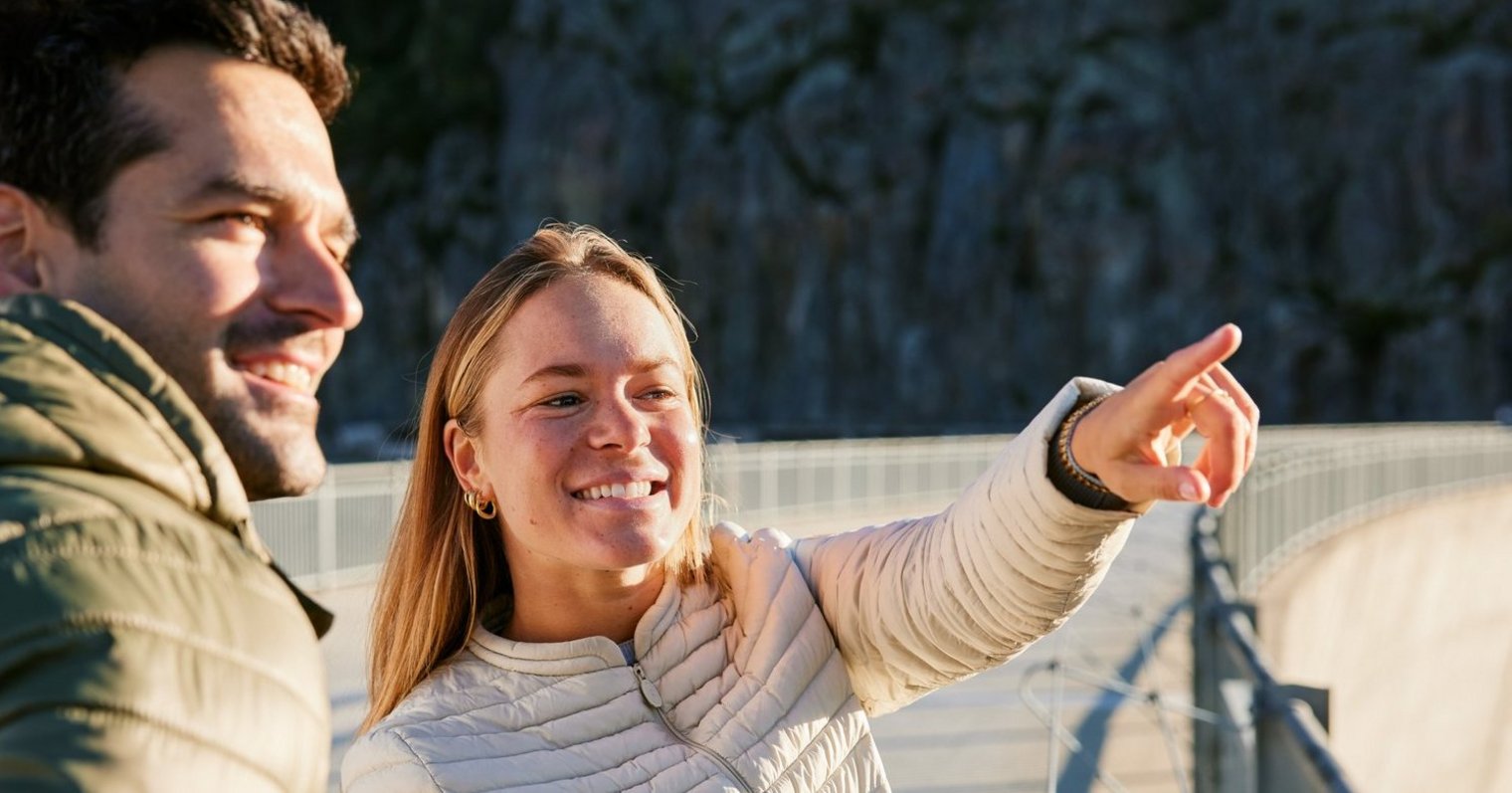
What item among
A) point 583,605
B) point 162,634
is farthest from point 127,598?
point 583,605

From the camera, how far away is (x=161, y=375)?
4.11 ft

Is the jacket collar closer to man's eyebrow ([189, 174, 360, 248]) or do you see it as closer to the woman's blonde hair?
the woman's blonde hair

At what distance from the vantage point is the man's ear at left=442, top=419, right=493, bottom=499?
261 centimetres

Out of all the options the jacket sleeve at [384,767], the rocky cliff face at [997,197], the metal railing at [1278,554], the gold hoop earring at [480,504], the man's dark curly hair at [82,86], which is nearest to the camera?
the man's dark curly hair at [82,86]

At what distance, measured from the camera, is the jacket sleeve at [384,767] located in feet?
6.91

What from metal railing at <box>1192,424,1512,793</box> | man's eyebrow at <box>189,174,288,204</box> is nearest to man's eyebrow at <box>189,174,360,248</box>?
man's eyebrow at <box>189,174,288,204</box>

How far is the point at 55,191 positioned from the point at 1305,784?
2.28m

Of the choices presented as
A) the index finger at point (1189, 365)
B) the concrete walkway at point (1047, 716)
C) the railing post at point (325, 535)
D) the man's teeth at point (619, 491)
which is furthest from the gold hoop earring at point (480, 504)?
the railing post at point (325, 535)

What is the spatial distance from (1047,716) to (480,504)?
13.3ft

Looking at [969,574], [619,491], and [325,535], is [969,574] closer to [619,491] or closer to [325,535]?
[619,491]

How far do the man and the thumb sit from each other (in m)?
1.06

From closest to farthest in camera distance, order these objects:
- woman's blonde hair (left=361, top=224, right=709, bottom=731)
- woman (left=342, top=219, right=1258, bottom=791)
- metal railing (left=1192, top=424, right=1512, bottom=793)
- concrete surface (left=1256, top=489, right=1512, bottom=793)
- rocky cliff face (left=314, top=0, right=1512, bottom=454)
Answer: woman (left=342, top=219, right=1258, bottom=791), woman's blonde hair (left=361, top=224, right=709, bottom=731), metal railing (left=1192, top=424, right=1512, bottom=793), concrete surface (left=1256, top=489, right=1512, bottom=793), rocky cliff face (left=314, top=0, right=1512, bottom=454)

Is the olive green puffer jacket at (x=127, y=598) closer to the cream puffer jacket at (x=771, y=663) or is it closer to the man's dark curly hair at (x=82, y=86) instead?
the man's dark curly hair at (x=82, y=86)

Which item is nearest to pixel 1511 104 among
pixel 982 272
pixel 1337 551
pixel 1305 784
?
pixel 982 272
